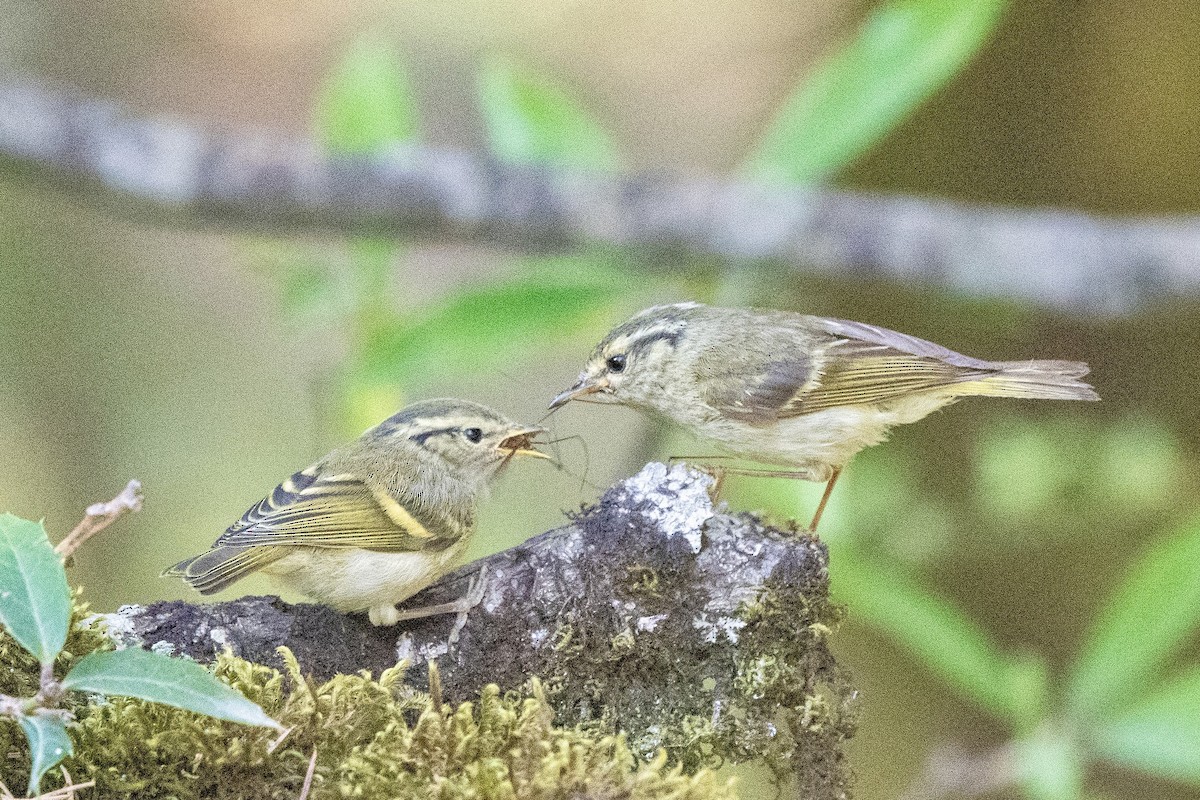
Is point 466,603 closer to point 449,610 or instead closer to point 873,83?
point 449,610

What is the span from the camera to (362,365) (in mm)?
2465

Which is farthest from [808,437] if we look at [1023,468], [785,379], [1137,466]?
[1137,466]

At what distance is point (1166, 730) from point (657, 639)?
186 cm

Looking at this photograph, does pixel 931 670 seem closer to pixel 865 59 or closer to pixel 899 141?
pixel 899 141

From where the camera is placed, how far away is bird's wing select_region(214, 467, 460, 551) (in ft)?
4.66

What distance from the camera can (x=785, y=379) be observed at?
167 centimetres

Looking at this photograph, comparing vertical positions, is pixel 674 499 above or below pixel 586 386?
below

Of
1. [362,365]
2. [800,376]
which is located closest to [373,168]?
[362,365]

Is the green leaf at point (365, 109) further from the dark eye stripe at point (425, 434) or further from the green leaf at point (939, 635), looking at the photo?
Answer: the green leaf at point (939, 635)

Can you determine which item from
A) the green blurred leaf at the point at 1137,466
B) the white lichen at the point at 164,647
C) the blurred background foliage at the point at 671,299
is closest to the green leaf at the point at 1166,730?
the blurred background foliage at the point at 671,299

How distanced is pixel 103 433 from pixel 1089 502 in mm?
2962

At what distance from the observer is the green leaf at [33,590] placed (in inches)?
37.6

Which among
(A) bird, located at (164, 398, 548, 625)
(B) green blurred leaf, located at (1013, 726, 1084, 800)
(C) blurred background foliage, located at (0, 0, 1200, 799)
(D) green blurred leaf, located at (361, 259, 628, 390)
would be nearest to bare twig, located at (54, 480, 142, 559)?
(A) bird, located at (164, 398, 548, 625)

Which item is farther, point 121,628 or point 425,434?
point 425,434
